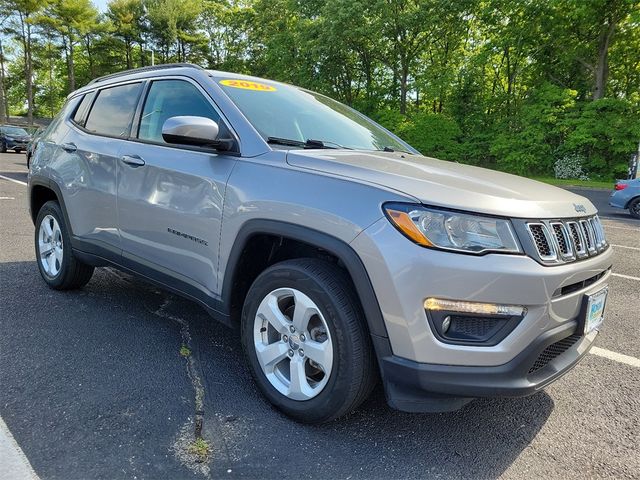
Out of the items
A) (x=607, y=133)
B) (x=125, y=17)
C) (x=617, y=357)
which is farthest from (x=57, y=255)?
(x=125, y=17)

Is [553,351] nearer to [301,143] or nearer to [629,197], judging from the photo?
[301,143]

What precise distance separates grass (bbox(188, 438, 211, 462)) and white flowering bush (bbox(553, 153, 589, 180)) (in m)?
23.7

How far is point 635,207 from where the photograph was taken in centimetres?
1172

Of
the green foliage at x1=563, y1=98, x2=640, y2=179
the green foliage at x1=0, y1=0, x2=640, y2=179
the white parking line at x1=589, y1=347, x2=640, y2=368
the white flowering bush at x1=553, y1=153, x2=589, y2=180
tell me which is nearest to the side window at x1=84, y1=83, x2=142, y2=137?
the white parking line at x1=589, y1=347, x2=640, y2=368

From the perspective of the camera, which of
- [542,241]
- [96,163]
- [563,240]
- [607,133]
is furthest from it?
[607,133]

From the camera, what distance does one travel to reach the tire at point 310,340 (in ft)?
6.99

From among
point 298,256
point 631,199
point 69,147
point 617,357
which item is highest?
point 69,147

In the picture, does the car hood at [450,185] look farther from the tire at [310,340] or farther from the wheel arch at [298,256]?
the tire at [310,340]

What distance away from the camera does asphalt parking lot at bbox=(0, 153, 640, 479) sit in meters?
2.10

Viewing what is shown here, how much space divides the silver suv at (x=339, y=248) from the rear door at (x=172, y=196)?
12 millimetres

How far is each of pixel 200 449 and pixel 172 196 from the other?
1.45 meters

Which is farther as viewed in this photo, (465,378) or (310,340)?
(310,340)

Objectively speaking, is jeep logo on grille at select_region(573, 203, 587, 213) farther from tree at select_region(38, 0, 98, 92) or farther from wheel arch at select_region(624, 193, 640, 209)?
tree at select_region(38, 0, 98, 92)

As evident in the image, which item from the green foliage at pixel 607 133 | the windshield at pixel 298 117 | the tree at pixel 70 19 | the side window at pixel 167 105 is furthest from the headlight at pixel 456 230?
the tree at pixel 70 19
